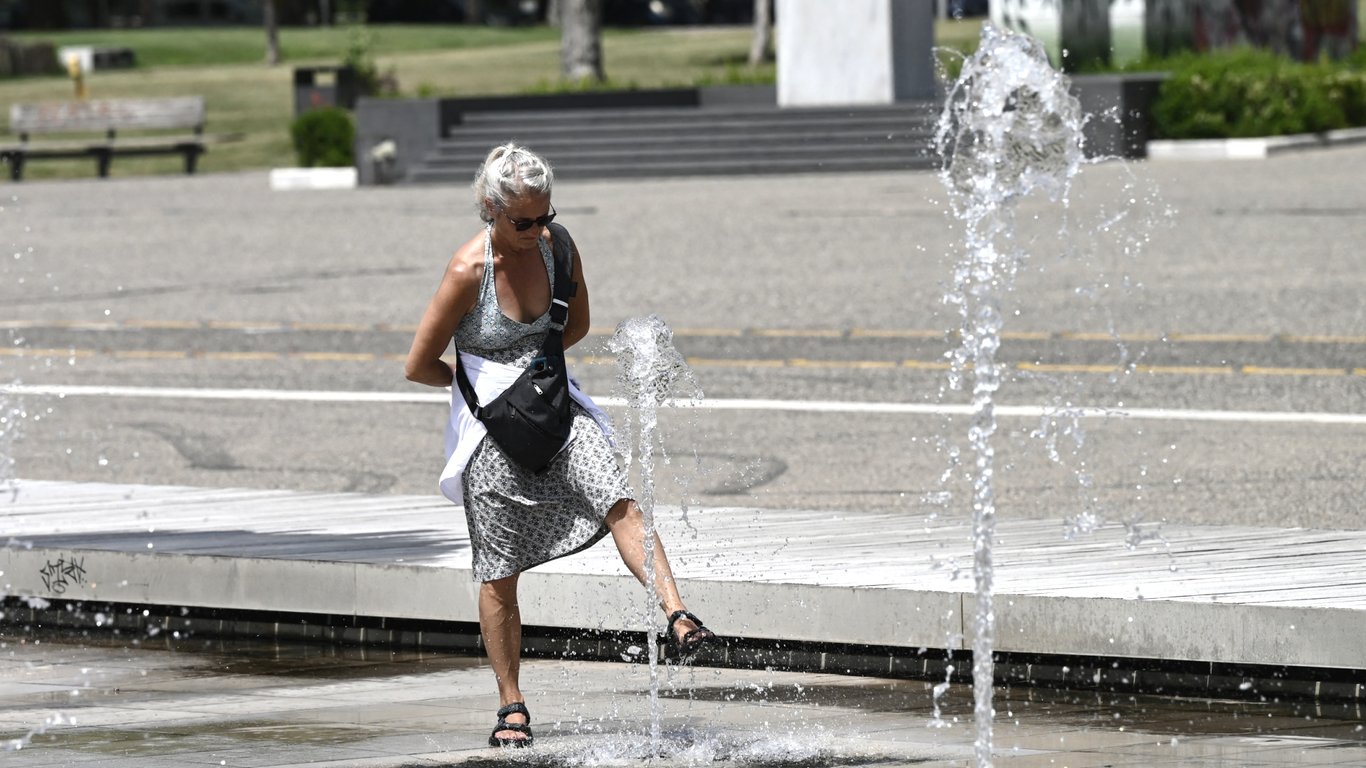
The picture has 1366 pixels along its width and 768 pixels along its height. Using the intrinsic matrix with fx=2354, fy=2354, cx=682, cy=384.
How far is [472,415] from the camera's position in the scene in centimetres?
600

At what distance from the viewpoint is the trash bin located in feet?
136

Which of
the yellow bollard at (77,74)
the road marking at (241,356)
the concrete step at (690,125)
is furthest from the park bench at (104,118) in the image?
the road marking at (241,356)

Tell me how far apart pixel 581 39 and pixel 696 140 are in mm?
13348

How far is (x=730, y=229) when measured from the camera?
23672mm

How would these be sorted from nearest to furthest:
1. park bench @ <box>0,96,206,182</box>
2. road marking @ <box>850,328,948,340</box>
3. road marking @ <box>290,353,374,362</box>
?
road marking @ <box>290,353,374,362</box>
road marking @ <box>850,328,948,340</box>
park bench @ <box>0,96,206,182</box>

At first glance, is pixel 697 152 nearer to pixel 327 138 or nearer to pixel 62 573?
pixel 327 138

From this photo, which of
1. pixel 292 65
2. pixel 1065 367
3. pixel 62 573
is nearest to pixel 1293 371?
pixel 1065 367

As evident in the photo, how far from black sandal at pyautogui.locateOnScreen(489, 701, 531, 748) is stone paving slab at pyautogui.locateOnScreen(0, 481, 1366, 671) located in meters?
0.58

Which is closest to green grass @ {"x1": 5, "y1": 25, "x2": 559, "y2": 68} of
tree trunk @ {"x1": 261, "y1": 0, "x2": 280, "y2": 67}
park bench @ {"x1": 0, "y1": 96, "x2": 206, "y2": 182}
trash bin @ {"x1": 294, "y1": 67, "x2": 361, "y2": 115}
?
tree trunk @ {"x1": 261, "y1": 0, "x2": 280, "y2": 67}

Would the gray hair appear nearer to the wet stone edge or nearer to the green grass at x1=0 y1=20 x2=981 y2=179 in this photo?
the wet stone edge

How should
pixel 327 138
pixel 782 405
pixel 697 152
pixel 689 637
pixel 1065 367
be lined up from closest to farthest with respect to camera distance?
pixel 689 637, pixel 782 405, pixel 1065 367, pixel 697 152, pixel 327 138

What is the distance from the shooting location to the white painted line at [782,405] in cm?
1168

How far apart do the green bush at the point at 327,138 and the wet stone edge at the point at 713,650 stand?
28262 millimetres

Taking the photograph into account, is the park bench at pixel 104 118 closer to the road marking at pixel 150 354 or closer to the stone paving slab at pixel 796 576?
the road marking at pixel 150 354
